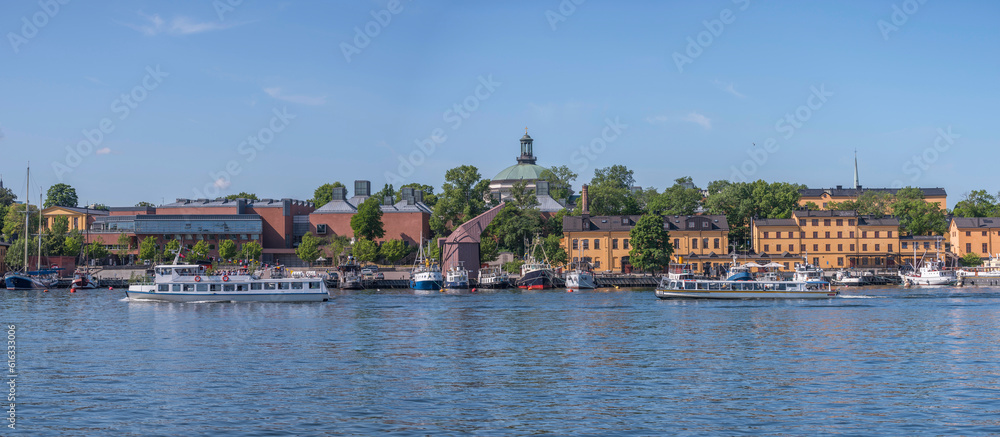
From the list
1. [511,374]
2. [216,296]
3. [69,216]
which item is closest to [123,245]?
[69,216]

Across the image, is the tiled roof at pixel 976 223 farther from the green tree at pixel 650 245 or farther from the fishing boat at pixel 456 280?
the fishing boat at pixel 456 280

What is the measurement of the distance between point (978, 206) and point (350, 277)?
96.8m

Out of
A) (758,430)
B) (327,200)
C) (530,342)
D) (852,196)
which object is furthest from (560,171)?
(758,430)

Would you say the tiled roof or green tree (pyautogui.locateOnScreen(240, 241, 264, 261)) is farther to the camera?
green tree (pyautogui.locateOnScreen(240, 241, 264, 261))

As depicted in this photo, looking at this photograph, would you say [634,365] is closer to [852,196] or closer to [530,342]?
[530,342]

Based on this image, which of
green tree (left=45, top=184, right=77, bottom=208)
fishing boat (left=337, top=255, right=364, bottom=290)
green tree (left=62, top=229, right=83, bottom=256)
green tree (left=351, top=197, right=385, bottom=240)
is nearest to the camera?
fishing boat (left=337, top=255, right=364, bottom=290)

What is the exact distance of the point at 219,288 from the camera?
241ft

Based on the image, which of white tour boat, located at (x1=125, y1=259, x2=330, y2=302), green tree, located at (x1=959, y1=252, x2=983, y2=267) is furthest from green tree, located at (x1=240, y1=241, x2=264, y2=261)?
green tree, located at (x1=959, y1=252, x2=983, y2=267)

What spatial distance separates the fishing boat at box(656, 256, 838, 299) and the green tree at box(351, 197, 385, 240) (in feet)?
199

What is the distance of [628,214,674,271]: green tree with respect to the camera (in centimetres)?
10781

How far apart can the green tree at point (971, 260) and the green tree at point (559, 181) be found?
2301 inches

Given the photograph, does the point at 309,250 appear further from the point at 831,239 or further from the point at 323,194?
the point at 831,239

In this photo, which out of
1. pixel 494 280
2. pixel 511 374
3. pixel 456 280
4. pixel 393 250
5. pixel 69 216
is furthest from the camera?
pixel 69 216

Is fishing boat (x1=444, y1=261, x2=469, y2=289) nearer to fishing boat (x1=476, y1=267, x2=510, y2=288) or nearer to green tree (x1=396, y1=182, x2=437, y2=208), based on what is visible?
fishing boat (x1=476, y1=267, x2=510, y2=288)
